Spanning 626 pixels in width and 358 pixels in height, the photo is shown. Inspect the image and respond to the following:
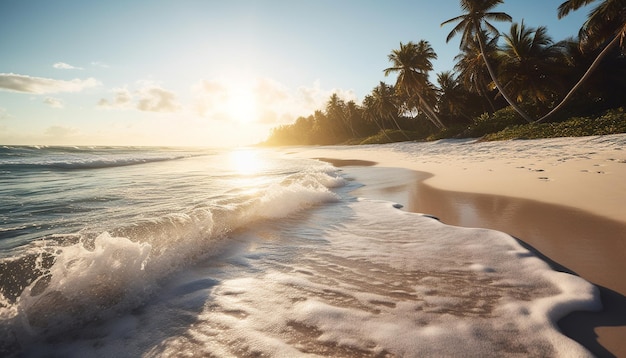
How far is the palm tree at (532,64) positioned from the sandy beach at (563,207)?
15.4 meters

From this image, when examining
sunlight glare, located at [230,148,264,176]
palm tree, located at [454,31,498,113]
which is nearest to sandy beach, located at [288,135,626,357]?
sunlight glare, located at [230,148,264,176]

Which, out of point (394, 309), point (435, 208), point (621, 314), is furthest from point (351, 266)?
point (435, 208)

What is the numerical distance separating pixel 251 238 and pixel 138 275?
65.6 inches

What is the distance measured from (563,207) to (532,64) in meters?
24.2

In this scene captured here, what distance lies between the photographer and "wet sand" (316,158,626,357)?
187 centimetres

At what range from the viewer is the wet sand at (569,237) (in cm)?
187

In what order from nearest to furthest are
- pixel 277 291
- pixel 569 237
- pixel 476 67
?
pixel 277 291
pixel 569 237
pixel 476 67

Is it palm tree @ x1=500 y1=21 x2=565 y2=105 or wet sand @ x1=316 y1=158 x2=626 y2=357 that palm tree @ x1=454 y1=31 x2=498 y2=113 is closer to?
palm tree @ x1=500 y1=21 x2=565 y2=105

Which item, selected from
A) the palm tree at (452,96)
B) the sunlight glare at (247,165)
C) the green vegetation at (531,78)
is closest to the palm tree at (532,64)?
the green vegetation at (531,78)

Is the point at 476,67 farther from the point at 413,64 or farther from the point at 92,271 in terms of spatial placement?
the point at 92,271

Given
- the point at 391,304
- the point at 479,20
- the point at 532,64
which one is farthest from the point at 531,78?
the point at 391,304

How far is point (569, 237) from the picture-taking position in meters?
3.38

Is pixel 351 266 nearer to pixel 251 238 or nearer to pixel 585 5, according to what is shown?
pixel 251 238

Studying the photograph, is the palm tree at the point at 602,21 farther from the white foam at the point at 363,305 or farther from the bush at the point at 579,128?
the white foam at the point at 363,305
